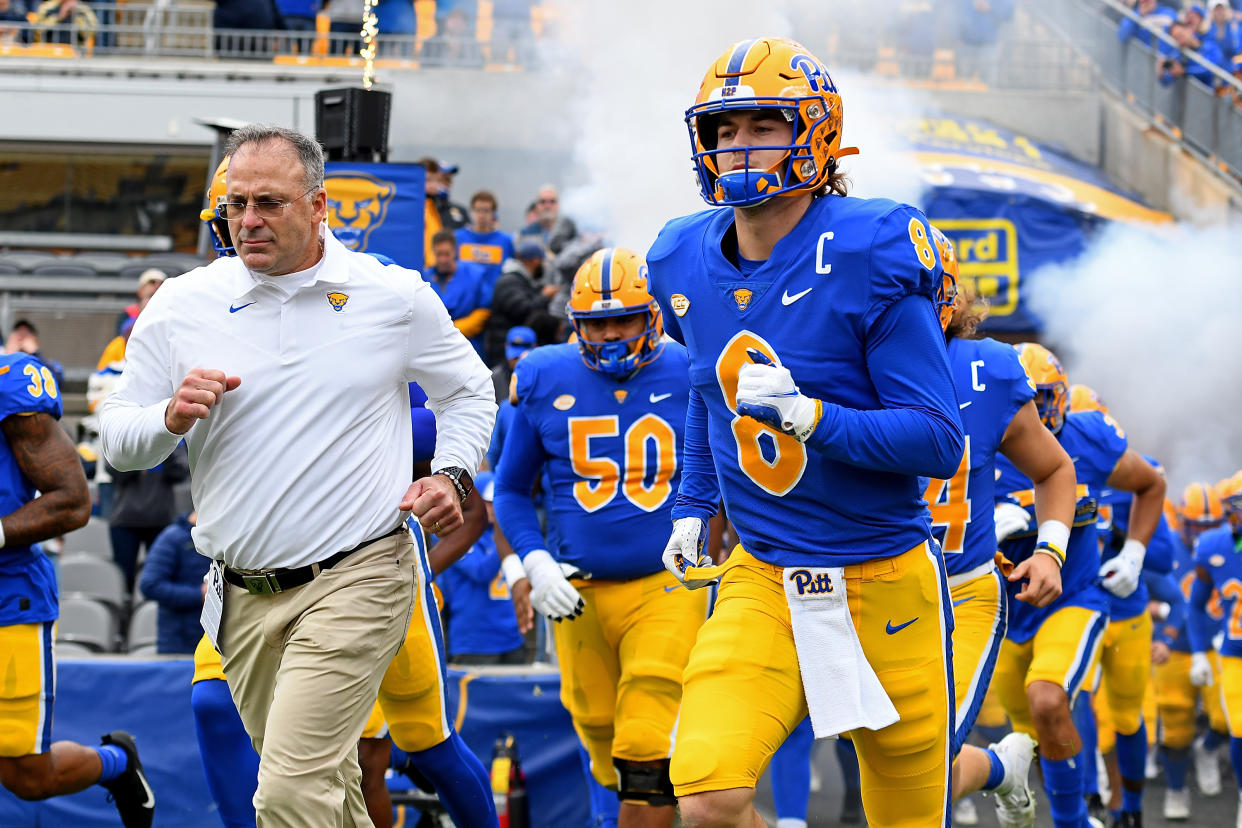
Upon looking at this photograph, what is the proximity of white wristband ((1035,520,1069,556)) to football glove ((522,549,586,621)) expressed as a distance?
1682mm

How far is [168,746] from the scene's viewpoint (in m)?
7.43

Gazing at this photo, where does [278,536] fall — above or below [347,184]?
below

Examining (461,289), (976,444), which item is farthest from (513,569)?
(461,289)

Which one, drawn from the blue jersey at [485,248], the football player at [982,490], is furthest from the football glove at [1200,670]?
the blue jersey at [485,248]

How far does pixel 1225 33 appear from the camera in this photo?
15.8 metres

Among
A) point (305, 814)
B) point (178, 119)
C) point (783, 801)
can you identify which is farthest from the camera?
point (178, 119)

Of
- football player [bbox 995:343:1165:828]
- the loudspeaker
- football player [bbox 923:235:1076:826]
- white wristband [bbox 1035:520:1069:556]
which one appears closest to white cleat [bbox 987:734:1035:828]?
football player [bbox 995:343:1165:828]

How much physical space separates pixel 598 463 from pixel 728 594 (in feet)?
6.90

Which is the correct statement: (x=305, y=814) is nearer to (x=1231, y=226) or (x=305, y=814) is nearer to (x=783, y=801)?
(x=783, y=801)

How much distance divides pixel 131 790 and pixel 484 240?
19.8 feet

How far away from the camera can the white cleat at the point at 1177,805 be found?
8.70 metres

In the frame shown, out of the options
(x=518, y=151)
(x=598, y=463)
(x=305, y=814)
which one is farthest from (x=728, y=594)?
(x=518, y=151)

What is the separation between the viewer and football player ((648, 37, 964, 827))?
3.52 metres

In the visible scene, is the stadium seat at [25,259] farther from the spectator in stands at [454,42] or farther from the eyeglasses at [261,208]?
the eyeglasses at [261,208]
